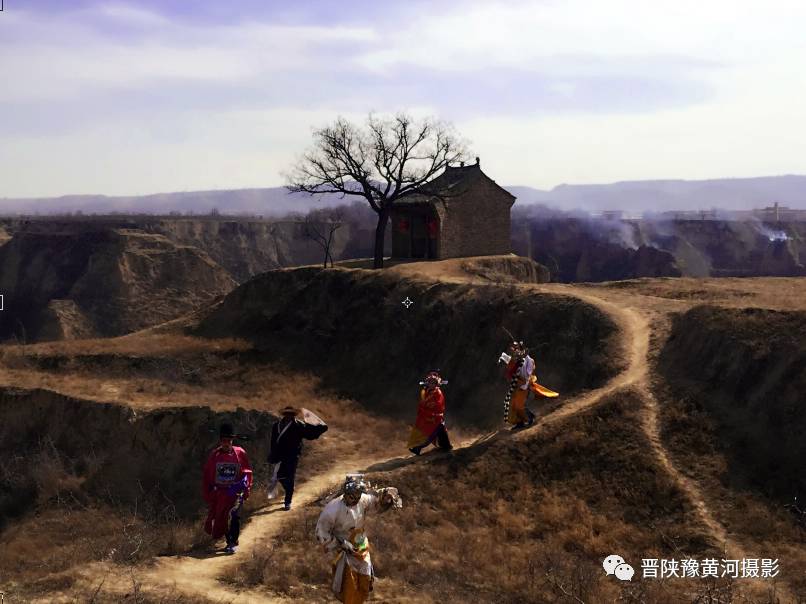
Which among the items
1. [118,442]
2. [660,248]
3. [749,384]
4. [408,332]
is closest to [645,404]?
[749,384]

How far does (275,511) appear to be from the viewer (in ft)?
45.5

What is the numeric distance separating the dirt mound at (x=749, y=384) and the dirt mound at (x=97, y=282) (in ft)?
179

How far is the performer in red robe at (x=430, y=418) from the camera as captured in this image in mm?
15023

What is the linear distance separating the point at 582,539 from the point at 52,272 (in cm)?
6935

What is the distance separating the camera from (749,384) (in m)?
16.6

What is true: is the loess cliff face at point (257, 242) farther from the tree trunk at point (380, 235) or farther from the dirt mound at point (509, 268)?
the dirt mound at point (509, 268)

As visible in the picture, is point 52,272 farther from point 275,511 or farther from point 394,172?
point 275,511

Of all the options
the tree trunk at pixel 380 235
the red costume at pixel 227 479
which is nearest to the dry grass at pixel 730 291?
the tree trunk at pixel 380 235

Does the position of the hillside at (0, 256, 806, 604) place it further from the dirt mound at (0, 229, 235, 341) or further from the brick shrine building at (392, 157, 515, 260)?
the dirt mound at (0, 229, 235, 341)

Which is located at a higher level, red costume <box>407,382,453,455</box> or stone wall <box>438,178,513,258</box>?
stone wall <box>438,178,513,258</box>

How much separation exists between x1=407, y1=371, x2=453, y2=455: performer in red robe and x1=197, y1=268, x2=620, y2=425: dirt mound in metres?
5.31

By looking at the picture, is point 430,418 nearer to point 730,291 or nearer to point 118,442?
point 118,442

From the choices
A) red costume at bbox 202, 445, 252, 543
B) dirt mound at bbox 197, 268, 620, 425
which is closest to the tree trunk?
dirt mound at bbox 197, 268, 620, 425

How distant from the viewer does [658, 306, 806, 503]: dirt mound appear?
14312 mm
